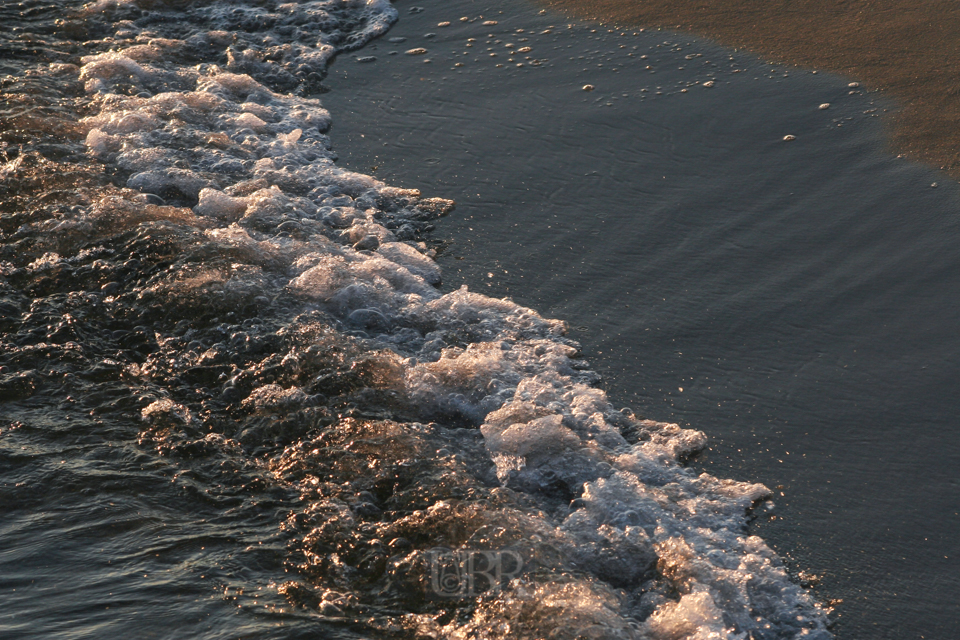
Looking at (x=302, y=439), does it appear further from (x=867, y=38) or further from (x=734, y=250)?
(x=867, y=38)

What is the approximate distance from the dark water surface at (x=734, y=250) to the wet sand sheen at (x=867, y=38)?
0.62 ft

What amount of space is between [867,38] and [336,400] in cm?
442

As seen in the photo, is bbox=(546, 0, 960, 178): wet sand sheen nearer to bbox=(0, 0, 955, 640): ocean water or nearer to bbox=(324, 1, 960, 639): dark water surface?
bbox=(324, 1, 960, 639): dark water surface

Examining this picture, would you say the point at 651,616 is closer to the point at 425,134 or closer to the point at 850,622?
the point at 850,622

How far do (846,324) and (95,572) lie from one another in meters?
3.18

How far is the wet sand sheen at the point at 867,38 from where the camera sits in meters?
5.04

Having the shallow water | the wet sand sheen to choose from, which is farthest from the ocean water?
the wet sand sheen

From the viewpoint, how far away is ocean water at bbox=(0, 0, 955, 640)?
2803mm

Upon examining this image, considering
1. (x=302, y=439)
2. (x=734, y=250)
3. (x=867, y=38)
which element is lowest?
(x=302, y=439)

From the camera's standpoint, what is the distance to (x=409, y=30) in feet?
22.1

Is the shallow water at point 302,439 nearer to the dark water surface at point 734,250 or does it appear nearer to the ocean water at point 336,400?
the ocean water at point 336,400

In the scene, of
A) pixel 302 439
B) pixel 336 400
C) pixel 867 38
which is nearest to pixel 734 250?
pixel 336 400

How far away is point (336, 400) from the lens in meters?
3.68

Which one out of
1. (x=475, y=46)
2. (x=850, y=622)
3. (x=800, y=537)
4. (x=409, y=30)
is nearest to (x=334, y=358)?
(x=800, y=537)
